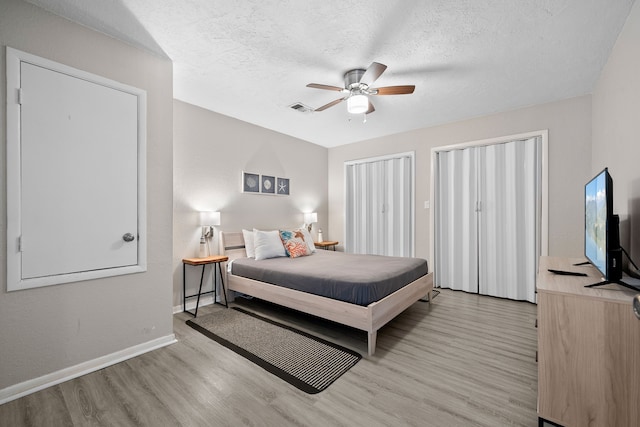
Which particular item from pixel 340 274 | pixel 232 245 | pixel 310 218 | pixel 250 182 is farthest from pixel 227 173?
pixel 340 274

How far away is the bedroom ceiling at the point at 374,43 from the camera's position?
1879mm

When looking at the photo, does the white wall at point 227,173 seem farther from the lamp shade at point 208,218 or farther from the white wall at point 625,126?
the white wall at point 625,126

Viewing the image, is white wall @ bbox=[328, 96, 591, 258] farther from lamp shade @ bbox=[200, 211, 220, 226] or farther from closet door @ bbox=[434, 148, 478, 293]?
lamp shade @ bbox=[200, 211, 220, 226]

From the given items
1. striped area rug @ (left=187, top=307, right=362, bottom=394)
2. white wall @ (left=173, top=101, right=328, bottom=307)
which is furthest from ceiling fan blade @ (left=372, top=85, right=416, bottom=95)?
striped area rug @ (left=187, top=307, right=362, bottom=394)

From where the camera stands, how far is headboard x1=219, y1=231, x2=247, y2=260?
374cm

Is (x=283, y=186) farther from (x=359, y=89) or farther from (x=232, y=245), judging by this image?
(x=359, y=89)

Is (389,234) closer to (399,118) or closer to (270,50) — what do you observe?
(399,118)

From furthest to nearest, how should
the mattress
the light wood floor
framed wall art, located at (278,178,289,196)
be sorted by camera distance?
1. framed wall art, located at (278,178,289,196)
2. the mattress
3. the light wood floor

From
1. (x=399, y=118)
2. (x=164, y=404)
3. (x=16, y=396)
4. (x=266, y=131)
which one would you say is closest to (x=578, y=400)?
(x=164, y=404)

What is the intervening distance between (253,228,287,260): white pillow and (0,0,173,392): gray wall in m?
1.29

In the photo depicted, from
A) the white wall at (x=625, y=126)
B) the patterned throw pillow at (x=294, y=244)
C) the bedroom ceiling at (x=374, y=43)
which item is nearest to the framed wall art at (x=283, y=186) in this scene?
the patterned throw pillow at (x=294, y=244)

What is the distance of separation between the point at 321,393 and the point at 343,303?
77 cm

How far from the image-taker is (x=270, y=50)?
7.72 feet

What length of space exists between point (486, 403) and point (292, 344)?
1502 millimetres
